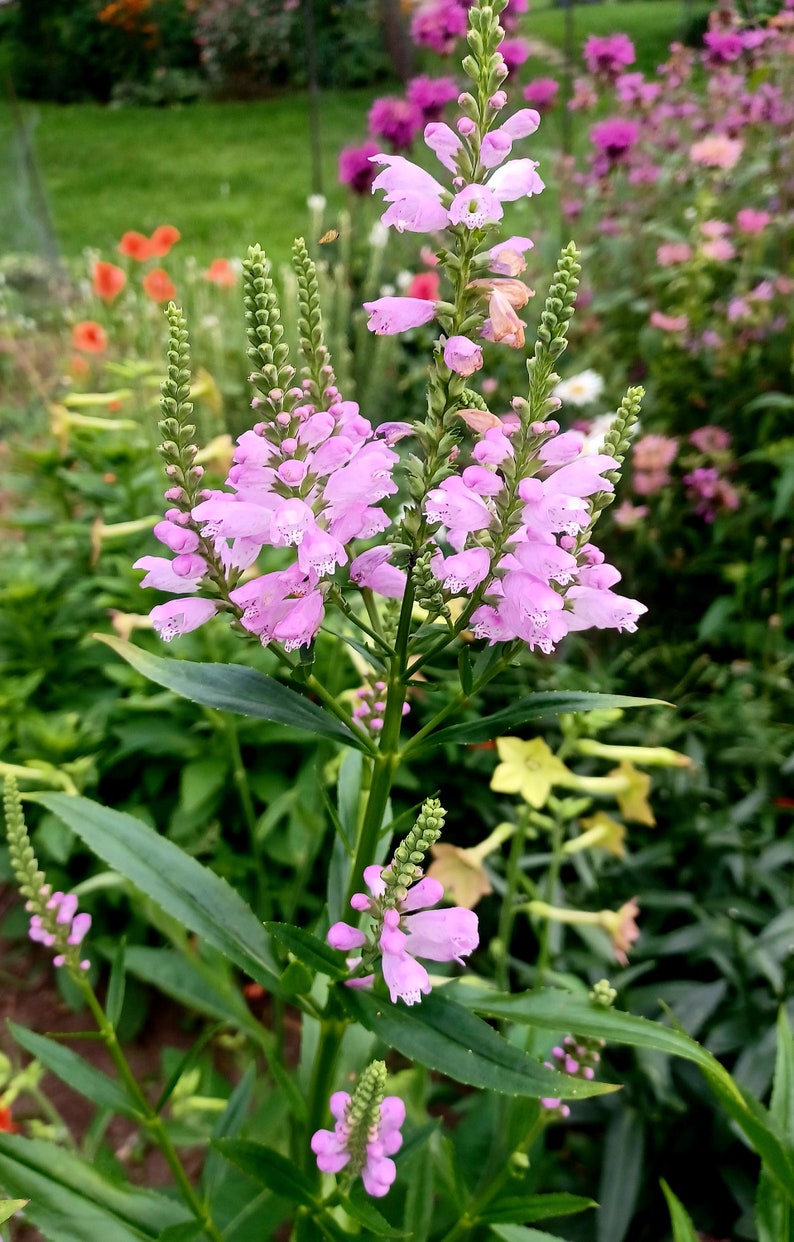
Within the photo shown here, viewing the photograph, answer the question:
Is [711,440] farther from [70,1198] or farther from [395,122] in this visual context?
[70,1198]

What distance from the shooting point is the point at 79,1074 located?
3.67ft

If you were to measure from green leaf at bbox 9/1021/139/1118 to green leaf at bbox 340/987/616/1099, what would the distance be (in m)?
0.44

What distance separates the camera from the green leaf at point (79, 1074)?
1.11 metres

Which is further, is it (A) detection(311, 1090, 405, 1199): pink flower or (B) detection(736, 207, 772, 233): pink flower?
(B) detection(736, 207, 772, 233): pink flower

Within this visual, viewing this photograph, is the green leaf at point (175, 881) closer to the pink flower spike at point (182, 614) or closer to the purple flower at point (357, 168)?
the pink flower spike at point (182, 614)

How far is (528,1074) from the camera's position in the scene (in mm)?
776

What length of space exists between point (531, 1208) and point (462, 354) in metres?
0.93

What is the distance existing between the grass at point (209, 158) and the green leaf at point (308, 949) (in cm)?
647

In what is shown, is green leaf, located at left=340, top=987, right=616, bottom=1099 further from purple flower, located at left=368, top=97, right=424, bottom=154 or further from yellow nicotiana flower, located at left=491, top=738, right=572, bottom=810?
purple flower, located at left=368, top=97, right=424, bottom=154

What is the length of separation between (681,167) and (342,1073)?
3507 millimetres

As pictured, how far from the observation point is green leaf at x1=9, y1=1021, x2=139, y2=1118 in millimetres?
1105

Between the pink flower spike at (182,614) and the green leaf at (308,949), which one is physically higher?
the pink flower spike at (182,614)

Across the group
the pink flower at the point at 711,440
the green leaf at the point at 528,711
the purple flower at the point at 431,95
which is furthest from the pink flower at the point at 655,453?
the green leaf at the point at 528,711

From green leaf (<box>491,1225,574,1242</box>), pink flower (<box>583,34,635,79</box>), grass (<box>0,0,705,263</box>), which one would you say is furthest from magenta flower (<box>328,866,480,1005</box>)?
grass (<box>0,0,705,263</box>)
